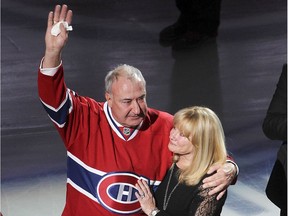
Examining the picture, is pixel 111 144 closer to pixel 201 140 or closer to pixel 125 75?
pixel 125 75

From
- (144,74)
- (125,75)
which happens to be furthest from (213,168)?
(144,74)

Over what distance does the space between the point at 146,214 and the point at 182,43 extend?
4.58 meters

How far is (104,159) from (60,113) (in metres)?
0.31

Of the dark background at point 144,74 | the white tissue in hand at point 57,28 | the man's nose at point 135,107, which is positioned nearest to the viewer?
the white tissue in hand at point 57,28

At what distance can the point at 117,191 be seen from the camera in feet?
13.3

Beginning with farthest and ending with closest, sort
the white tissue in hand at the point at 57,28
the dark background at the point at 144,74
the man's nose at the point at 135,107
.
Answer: the dark background at the point at 144,74 → the man's nose at the point at 135,107 → the white tissue in hand at the point at 57,28

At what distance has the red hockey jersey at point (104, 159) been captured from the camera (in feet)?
13.3

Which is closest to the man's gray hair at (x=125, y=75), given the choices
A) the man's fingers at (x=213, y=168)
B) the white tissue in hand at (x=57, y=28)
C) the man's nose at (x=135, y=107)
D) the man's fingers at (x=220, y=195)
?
the man's nose at (x=135, y=107)

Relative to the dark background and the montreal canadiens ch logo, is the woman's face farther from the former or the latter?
the dark background

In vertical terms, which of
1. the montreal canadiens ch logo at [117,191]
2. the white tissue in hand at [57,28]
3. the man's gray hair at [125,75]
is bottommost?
the montreal canadiens ch logo at [117,191]

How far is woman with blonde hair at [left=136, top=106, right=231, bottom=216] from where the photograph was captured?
3.89m

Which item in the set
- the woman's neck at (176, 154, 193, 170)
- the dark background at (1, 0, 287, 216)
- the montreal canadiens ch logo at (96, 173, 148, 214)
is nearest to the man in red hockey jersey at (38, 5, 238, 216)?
the montreal canadiens ch logo at (96, 173, 148, 214)

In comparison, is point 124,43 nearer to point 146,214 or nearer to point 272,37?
point 272,37

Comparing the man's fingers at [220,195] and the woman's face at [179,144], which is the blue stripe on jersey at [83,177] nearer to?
the woman's face at [179,144]
